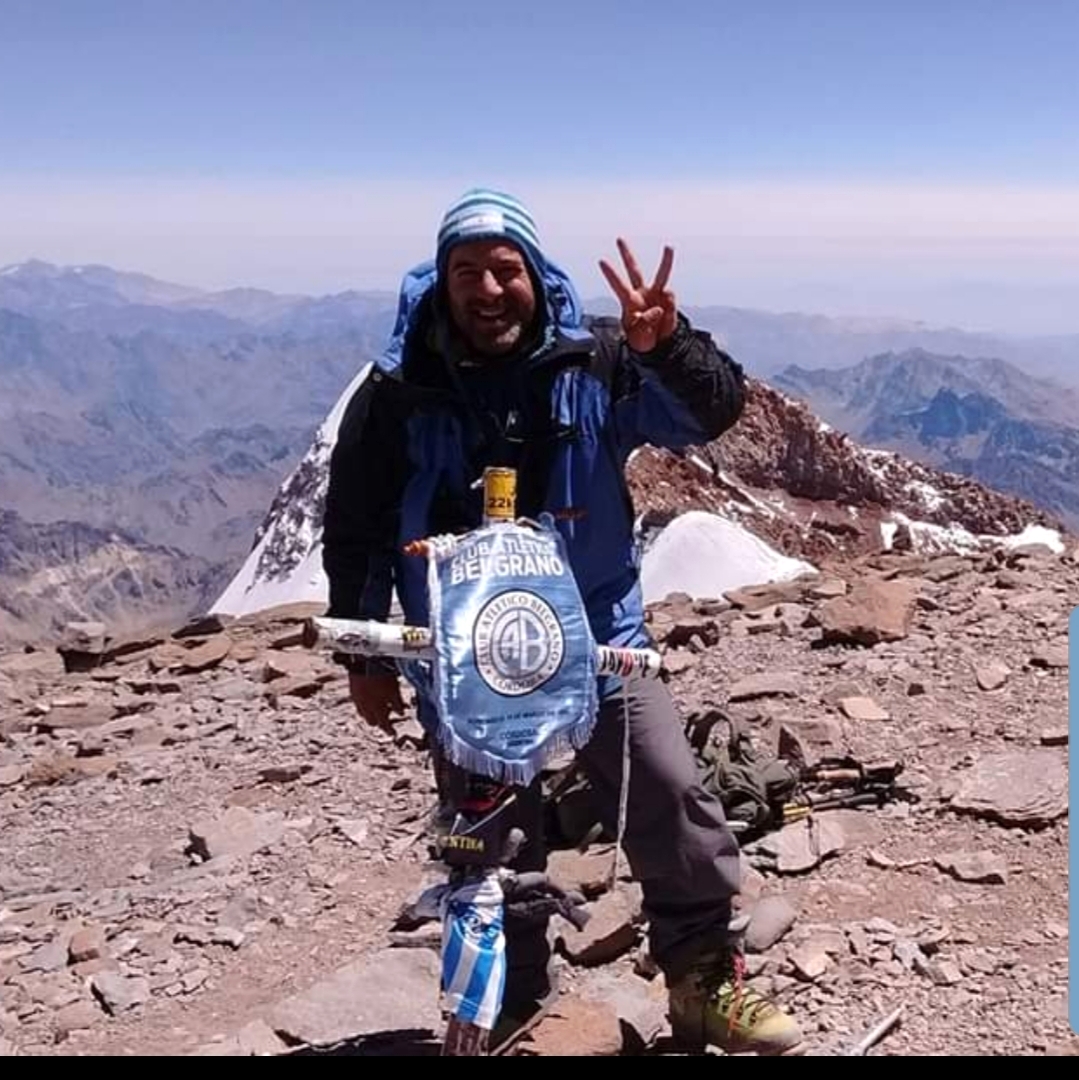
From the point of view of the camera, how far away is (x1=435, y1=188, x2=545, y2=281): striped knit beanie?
351cm

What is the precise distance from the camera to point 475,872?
3629mm

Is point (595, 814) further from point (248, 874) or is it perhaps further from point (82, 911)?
point (82, 911)

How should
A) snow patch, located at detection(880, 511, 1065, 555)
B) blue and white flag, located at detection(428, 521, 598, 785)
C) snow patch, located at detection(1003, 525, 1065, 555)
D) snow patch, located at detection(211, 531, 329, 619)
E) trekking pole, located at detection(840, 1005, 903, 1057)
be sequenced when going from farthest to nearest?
snow patch, located at detection(211, 531, 329, 619) → snow patch, located at detection(880, 511, 1065, 555) → snow patch, located at detection(1003, 525, 1065, 555) → trekking pole, located at detection(840, 1005, 903, 1057) → blue and white flag, located at detection(428, 521, 598, 785)

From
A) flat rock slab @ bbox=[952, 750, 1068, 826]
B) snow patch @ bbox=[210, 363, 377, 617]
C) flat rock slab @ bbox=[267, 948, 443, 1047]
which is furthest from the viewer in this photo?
snow patch @ bbox=[210, 363, 377, 617]

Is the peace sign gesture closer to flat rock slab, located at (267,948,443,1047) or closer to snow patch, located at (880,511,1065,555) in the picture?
flat rock slab, located at (267,948,443,1047)

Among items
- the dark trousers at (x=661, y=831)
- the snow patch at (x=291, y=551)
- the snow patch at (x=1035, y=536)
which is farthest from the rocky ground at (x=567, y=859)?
the snow patch at (x=1035, y=536)

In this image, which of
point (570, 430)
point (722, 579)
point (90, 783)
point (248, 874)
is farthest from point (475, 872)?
point (722, 579)

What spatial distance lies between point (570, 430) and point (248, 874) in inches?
139

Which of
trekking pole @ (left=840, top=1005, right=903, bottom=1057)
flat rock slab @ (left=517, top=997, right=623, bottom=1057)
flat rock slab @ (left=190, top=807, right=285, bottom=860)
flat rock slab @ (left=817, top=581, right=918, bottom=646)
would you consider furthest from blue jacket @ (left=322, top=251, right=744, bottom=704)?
flat rock slab @ (left=817, top=581, right=918, bottom=646)

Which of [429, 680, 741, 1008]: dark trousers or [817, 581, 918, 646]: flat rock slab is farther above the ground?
[429, 680, 741, 1008]: dark trousers

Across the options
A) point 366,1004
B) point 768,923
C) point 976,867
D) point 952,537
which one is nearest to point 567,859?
point 768,923

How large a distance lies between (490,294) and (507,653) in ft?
3.05

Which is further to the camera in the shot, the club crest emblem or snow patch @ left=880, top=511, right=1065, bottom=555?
snow patch @ left=880, top=511, right=1065, bottom=555

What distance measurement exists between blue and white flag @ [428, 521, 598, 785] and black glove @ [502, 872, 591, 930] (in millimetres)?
373
